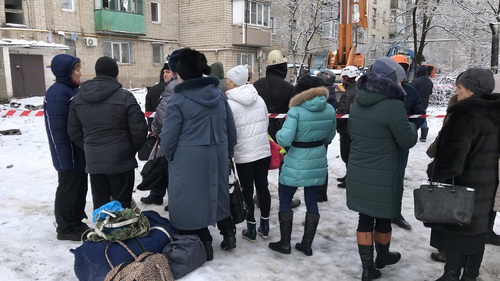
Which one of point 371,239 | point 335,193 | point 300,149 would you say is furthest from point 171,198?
point 335,193

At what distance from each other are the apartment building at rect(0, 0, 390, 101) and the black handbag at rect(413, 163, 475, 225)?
15636 millimetres

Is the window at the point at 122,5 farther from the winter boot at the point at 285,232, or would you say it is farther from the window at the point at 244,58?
the winter boot at the point at 285,232

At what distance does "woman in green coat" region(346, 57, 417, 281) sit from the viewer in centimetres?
300

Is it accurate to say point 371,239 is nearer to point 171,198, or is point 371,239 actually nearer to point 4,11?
point 171,198

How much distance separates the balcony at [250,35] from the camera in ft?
74.3

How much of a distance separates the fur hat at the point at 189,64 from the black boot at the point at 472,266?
2669mm

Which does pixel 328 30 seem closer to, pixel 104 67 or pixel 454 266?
pixel 104 67

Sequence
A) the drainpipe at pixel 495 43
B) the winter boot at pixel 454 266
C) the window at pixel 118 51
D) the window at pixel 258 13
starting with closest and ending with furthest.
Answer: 1. the winter boot at pixel 454 266
2. the drainpipe at pixel 495 43
3. the window at pixel 118 51
4. the window at pixel 258 13

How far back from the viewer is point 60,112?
3791 millimetres

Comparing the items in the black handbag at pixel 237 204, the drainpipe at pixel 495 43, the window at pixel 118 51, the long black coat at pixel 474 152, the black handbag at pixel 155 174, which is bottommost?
the black handbag at pixel 237 204

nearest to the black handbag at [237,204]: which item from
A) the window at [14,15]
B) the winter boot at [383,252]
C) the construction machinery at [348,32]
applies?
the winter boot at [383,252]

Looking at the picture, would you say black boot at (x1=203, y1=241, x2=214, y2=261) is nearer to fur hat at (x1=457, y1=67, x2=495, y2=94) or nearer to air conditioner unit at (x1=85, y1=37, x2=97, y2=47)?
fur hat at (x1=457, y1=67, x2=495, y2=94)

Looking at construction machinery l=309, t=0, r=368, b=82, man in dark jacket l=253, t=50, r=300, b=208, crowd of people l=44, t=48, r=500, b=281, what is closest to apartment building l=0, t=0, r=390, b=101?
construction machinery l=309, t=0, r=368, b=82

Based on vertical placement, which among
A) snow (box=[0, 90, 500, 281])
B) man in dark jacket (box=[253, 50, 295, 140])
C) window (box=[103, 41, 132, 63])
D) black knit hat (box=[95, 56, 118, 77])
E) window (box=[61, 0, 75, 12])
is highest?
window (box=[61, 0, 75, 12])
